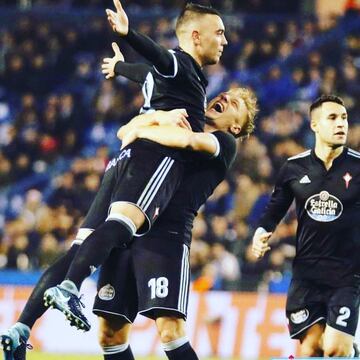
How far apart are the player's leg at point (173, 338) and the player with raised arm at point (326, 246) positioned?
1.40m

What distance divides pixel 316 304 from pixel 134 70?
227 cm

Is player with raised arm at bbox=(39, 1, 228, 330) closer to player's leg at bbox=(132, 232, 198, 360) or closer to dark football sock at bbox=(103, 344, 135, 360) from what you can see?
player's leg at bbox=(132, 232, 198, 360)

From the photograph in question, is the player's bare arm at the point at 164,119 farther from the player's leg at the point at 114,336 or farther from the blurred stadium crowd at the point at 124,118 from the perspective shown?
the blurred stadium crowd at the point at 124,118

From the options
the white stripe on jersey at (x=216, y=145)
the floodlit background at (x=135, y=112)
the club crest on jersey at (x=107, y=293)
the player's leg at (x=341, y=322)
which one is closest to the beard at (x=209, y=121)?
the white stripe on jersey at (x=216, y=145)

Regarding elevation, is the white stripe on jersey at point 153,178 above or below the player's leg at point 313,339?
above

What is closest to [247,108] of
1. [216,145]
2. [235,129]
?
[235,129]

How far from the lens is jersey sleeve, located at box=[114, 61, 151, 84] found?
7.66 meters

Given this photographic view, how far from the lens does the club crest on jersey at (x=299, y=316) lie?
8672 mm

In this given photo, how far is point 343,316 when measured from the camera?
8477 millimetres

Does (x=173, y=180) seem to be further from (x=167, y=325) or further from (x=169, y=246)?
(x=167, y=325)

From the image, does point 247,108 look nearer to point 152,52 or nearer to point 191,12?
point 191,12

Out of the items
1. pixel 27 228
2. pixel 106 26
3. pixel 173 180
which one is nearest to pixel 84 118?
pixel 106 26

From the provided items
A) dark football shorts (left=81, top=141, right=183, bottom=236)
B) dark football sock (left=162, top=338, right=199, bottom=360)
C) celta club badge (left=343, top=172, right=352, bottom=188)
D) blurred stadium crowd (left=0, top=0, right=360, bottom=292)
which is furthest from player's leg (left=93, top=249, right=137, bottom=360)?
blurred stadium crowd (left=0, top=0, right=360, bottom=292)

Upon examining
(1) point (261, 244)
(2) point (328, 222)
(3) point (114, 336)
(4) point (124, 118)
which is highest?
(4) point (124, 118)
